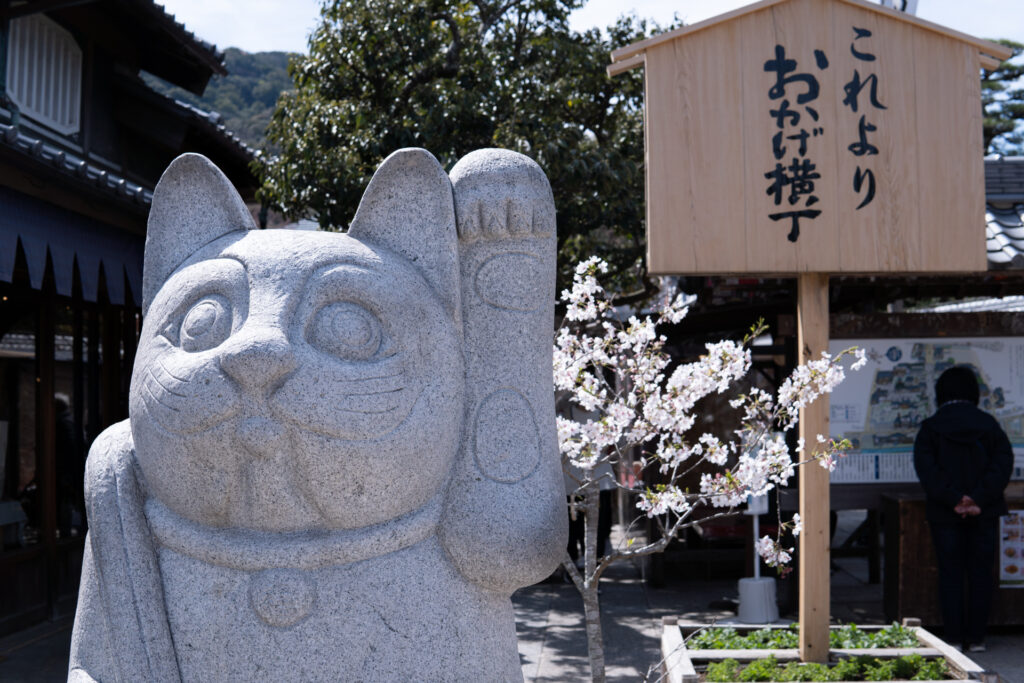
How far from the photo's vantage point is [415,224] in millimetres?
2676

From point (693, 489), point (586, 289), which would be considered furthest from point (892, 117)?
point (693, 489)

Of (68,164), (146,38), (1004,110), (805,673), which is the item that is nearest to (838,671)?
(805,673)

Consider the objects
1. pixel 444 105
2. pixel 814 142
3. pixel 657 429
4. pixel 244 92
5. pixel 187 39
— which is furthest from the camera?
pixel 244 92

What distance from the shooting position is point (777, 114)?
4477 mm

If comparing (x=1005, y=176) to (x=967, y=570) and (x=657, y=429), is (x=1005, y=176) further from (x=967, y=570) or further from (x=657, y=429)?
(x=657, y=429)

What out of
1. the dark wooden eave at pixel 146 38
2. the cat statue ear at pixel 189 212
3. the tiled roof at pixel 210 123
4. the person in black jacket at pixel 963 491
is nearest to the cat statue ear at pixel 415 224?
the cat statue ear at pixel 189 212

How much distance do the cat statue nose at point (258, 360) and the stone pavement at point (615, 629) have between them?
4.07m

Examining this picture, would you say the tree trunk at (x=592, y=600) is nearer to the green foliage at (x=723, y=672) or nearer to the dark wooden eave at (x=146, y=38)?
the green foliage at (x=723, y=672)

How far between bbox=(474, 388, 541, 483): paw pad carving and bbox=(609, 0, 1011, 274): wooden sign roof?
1886 millimetres

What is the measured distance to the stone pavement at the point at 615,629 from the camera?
19.7 feet

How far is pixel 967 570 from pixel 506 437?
15.5ft

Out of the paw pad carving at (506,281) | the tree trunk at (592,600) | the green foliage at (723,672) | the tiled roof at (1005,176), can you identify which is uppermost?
the tiled roof at (1005,176)

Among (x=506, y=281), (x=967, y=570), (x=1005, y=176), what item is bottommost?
(x=967, y=570)

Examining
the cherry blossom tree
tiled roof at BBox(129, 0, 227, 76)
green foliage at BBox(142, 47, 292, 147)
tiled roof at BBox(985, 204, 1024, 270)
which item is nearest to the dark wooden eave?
tiled roof at BBox(129, 0, 227, 76)
